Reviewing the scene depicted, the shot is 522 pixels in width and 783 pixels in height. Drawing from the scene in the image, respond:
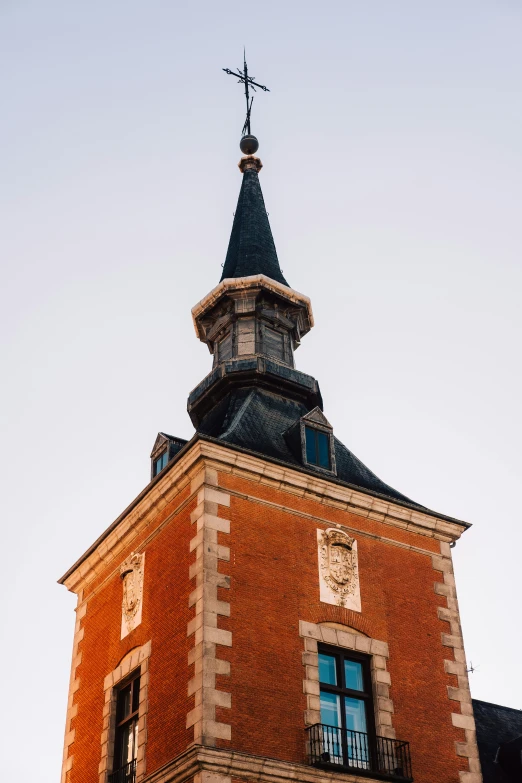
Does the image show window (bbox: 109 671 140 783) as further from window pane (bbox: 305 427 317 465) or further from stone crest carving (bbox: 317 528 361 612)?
window pane (bbox: 305 427 317 465)

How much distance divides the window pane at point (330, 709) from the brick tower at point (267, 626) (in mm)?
27

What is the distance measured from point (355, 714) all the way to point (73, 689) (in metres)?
6.78

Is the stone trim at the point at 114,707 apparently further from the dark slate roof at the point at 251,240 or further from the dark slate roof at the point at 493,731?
the dark slate roof at the point at 251,240

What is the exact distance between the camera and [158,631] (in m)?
19.2

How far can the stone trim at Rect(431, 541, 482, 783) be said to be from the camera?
19641 millimetres

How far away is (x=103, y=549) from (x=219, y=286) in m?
8.29

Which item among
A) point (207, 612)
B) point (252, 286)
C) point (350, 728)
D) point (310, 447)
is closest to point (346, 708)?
point (350, 728)

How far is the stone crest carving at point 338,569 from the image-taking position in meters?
19.7

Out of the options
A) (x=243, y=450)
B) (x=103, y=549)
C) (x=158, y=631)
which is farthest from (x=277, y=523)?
(x=103, y=549)

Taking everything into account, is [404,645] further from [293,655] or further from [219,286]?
[219,286]

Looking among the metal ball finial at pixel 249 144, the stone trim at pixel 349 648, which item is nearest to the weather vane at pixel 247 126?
the metal ball finial at pixel 249 144

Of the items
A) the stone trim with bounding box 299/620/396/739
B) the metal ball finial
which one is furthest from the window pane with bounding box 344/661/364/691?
the metal ball finial

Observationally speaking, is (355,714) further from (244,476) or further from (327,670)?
(244,476)

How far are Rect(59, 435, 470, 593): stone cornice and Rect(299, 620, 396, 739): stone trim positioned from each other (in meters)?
2.82
